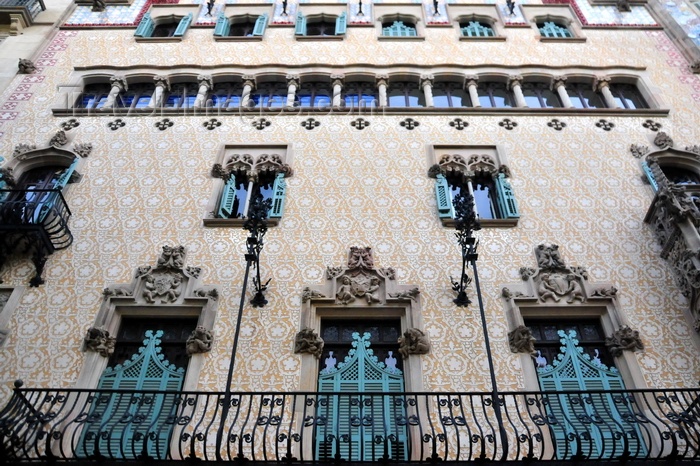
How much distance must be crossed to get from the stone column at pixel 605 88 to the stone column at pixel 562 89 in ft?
2.28

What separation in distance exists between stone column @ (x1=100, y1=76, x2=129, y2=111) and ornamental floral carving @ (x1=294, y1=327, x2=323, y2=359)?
23.7ft

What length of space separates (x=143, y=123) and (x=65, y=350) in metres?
5.41

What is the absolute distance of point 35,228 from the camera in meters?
9.09

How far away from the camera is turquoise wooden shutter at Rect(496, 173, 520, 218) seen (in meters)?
10.2

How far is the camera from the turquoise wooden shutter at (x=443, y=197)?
33.3ft

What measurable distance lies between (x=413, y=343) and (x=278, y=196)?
11.9 ft

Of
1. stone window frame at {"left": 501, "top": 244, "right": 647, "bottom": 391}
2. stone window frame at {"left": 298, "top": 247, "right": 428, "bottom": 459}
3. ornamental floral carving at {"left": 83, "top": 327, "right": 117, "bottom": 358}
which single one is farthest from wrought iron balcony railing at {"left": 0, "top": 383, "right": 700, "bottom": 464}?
stone window frame at {"left": 501, "top": 244, "right": 647, "bottom": 391}

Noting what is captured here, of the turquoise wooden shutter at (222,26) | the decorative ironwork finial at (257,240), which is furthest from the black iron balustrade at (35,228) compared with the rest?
the turquoise wooden shutter at (222,26)

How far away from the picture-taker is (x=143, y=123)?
40.1 ft

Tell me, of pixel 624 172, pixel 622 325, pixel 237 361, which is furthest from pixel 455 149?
pixel 237 361

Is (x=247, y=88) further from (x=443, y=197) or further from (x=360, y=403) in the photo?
(x=360, y=403)

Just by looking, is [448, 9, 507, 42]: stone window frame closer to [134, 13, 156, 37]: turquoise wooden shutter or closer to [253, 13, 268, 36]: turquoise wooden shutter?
[253, 13, 268, 36]: turquoise wooden shutter

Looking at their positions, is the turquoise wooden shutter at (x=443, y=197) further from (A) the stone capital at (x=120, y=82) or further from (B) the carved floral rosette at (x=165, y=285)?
(A) the stone capital at (x=120, y=82)

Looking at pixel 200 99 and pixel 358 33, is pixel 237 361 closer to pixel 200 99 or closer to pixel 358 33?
pixel 200 99
